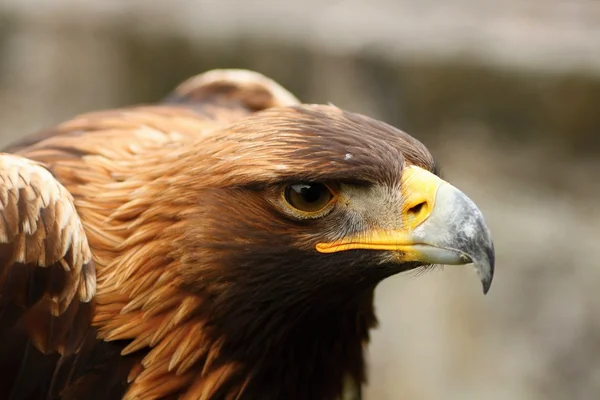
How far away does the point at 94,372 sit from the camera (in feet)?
7.23

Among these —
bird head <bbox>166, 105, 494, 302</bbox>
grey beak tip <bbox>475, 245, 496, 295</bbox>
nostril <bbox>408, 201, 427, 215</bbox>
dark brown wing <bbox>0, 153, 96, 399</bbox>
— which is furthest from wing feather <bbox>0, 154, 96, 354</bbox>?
grey beak tip <bbox>475, 245, 496, 295</bbox>

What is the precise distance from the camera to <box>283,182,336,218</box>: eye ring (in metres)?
2.07

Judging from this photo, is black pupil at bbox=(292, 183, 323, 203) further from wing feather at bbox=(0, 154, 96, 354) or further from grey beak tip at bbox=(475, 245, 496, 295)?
wing feather at bbox=(0, 154, 96, 354)

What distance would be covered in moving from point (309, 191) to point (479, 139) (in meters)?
2.67

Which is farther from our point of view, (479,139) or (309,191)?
(479,139)

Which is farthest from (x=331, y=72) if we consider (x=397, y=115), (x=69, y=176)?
(x=69, y=176)

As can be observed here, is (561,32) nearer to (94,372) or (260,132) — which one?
(260,132)

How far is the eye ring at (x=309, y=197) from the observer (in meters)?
2.07

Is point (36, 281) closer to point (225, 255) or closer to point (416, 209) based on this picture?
point (225, 255)

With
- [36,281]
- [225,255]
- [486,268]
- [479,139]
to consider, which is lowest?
[479,139]

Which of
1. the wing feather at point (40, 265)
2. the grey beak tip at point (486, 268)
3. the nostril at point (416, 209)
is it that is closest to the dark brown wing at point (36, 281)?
the wing feather at point (40, 265)

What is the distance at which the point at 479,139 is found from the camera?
15.0 ft

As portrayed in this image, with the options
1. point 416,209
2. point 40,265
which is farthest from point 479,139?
point 40,265

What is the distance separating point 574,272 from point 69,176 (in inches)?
112
